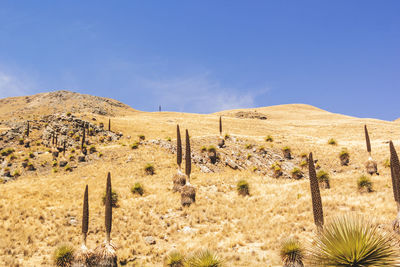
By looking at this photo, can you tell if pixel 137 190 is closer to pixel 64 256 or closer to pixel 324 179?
pixel 64 256

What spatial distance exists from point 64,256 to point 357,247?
683 inches

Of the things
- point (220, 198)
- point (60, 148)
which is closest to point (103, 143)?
point (60, 148)

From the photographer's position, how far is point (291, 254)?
45.0 ft

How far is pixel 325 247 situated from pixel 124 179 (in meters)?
31.9

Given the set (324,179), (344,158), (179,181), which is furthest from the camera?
(344,158)

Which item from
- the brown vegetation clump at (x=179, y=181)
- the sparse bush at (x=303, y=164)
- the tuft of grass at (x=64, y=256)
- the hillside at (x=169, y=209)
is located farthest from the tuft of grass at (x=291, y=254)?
the sparse bush at (x=303, y=164)

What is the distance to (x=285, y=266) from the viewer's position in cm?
1361

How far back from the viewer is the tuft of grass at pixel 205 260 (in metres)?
11.4

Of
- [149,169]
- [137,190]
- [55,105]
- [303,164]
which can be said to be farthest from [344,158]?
[55,105]

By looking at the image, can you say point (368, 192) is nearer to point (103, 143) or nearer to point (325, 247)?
point (325, 247)

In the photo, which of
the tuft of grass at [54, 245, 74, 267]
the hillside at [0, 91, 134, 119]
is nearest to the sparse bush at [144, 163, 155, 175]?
the tuft of grass at [54, 245, 74, 267]

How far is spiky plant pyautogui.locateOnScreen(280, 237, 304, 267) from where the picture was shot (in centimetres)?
1347

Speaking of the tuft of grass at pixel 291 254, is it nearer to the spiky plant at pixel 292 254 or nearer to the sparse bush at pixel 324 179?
the spiky plant at pixel 292 254

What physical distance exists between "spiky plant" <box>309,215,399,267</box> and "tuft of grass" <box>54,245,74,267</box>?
1612 centimetres
